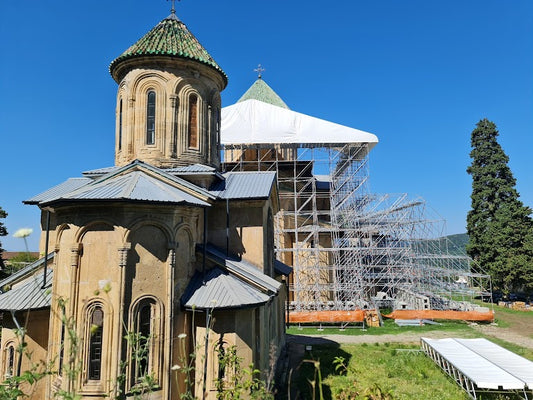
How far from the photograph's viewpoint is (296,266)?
2003cm

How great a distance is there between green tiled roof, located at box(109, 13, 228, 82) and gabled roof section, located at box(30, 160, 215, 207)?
349cm

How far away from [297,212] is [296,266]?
288 cm

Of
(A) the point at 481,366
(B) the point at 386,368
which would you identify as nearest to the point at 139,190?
(B) the point at 386,368

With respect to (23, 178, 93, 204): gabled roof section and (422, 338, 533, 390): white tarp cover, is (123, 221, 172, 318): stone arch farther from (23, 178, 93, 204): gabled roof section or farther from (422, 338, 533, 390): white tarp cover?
(422, 338, 533, 390): white tarp cover

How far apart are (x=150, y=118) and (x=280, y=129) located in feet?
37.8

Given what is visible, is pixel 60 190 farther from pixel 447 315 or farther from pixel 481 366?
pixel 447 315

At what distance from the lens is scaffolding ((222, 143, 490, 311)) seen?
65.6 feet

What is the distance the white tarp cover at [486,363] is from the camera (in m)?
8.20

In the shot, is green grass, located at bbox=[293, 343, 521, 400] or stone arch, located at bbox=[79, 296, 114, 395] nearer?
stone arch, located at bbox=[79, 296, 114, 395]

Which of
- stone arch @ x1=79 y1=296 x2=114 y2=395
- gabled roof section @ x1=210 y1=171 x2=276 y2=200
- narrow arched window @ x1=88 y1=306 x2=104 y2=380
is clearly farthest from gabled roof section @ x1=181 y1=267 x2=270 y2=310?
gabled roof section @ x1=210 y1=171 x2=276 y2=200

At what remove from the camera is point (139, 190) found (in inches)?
296

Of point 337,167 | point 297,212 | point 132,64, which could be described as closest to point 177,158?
point 132,64

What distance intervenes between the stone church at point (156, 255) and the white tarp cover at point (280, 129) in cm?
997

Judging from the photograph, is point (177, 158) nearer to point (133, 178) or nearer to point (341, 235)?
point (133, 178)
